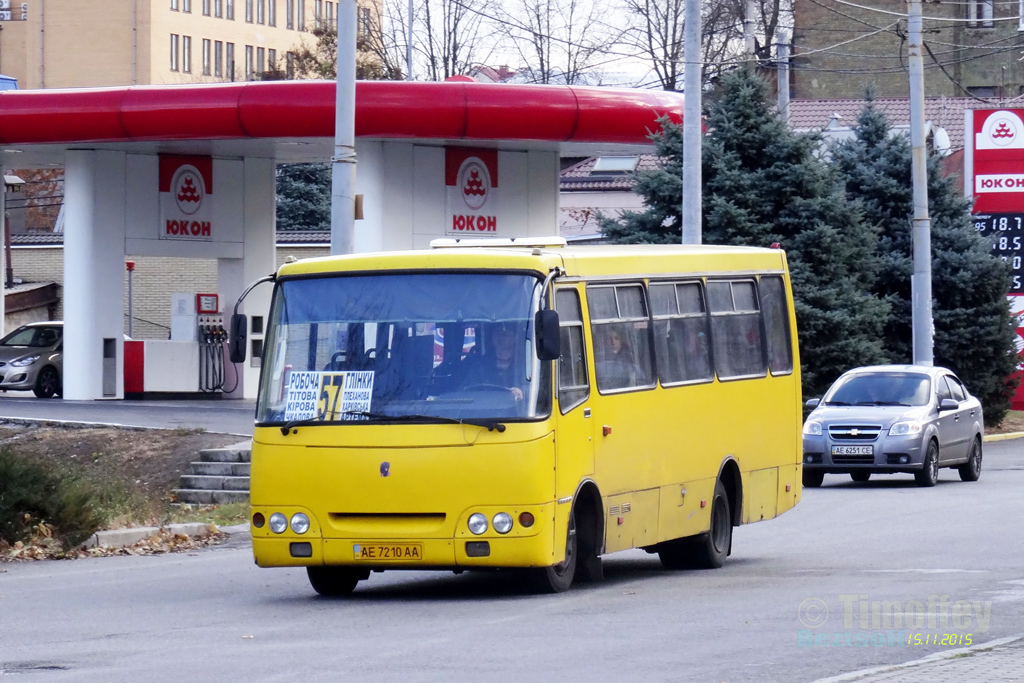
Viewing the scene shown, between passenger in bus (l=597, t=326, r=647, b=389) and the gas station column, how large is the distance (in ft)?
65.1

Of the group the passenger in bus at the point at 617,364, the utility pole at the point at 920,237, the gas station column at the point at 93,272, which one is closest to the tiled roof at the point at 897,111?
the utility pole at the point at 920,237

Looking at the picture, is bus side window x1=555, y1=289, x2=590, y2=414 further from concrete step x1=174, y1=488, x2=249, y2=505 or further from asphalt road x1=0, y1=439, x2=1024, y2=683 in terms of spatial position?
concrete step x1=174, y1=488, x2=249, y2=505

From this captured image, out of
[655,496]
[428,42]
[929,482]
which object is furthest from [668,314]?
[428,42]

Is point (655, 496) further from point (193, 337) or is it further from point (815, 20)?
point (815, 20)

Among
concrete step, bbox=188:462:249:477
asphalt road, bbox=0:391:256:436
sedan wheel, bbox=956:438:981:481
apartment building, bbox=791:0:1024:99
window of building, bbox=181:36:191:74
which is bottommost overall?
sedan wheel, bbox=956:438:981:481

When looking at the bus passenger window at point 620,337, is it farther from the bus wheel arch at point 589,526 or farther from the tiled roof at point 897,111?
the tiled roof at point 897,111

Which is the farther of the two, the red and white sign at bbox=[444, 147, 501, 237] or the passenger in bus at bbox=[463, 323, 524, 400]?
the red and white sign at bbox=[444, 147, 501, 237]

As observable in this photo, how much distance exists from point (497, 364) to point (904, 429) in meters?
12.6

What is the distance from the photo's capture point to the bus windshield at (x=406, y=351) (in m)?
11.6

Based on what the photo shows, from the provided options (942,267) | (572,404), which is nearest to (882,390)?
(942,267)

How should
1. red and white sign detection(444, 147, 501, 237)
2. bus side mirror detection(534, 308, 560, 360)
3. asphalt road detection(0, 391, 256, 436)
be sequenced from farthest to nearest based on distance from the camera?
red and white sign detection(444, 147, 501, 237)
asphalt road detection(0, 391, 256, 436)
bus side mirror detection(534, 308, 560, 360)

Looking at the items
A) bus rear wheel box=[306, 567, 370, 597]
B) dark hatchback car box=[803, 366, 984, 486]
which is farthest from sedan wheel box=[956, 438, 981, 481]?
bus rear wheel box=[306, 567, 370, 597]

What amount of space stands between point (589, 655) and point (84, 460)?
14140mm

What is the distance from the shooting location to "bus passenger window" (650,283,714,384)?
44.4 feet
